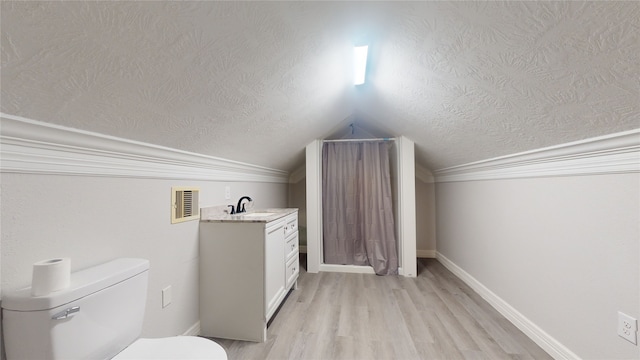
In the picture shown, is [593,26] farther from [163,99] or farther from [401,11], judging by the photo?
[163,99]

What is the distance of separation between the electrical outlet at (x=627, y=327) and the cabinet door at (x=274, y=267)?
1875 millimetres

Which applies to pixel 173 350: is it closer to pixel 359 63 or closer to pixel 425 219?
pixel 359 63

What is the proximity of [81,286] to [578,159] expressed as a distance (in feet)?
7.78

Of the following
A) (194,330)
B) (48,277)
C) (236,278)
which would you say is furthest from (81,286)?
(194,330)

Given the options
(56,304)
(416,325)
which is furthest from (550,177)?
(56,304)

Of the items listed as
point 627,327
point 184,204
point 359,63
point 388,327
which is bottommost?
point 388,327

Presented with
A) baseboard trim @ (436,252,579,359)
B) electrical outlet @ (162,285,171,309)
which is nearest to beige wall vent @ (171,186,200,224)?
electrical outlet @ (162,285,171,309)

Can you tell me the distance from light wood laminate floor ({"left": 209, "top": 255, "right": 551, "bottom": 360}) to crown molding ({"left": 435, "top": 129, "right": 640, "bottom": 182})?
3.78 ft

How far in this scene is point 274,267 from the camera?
6.46ft

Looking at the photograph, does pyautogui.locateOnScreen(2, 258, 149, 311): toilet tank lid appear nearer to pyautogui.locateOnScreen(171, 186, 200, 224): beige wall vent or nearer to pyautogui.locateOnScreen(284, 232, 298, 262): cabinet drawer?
pyautogui.locateOnScreen(171, 186, 200, 224): beige wall vent

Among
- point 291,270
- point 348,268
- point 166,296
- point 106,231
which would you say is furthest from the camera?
point 348,268

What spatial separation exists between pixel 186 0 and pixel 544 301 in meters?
2.47

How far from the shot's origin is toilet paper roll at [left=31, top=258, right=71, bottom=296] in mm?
822

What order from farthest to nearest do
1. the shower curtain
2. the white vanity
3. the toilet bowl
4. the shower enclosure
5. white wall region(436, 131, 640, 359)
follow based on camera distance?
1. the shower curtain
2. the shower enclosure
3. the white vanity
4. white wall region(436, 131, 640, 359)
5. the toilet bowl
